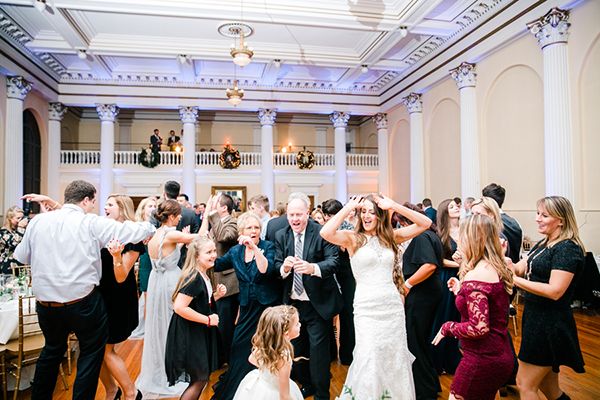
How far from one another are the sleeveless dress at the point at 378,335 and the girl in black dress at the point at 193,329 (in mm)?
1017

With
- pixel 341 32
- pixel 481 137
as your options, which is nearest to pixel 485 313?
pixel 481 137

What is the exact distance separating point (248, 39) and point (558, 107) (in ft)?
24.7

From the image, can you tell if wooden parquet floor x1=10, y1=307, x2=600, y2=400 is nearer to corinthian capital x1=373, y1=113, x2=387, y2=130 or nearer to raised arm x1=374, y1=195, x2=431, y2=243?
raised arm x1=374, y1=195, x2=431, y2=243

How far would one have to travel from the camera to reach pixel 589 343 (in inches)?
184

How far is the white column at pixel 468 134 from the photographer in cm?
908

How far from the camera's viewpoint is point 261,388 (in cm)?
223

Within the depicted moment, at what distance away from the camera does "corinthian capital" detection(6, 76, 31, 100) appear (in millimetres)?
10133

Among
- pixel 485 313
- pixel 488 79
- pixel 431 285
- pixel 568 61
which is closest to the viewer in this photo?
pixel 485 313

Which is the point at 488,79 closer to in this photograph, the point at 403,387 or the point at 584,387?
the point at 584,387

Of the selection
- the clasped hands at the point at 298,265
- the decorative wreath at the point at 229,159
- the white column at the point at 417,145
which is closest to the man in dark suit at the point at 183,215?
the clasped hands at the point at 298,265

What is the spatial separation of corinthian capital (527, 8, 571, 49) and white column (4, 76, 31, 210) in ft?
39.6

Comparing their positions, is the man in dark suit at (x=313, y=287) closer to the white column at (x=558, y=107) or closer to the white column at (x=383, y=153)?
the white column at (x=558, y=107)

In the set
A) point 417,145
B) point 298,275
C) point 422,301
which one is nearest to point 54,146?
point 417,145

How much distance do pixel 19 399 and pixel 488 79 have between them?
9.66 meters
